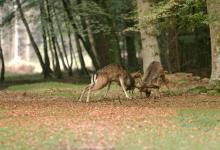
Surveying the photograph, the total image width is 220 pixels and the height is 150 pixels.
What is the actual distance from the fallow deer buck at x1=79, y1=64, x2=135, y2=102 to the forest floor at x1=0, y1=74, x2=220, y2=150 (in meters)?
0.43

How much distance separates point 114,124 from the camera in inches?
495

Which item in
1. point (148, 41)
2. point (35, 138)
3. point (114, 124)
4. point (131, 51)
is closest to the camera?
point (35, 138)

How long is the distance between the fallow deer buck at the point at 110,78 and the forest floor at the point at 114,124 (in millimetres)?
425

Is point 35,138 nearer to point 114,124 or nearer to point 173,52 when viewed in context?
point 114,124

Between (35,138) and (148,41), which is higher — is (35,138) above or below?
below

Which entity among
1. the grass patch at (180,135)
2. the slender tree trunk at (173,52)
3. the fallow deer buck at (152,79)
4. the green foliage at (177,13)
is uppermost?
the green foliage at (177,13)

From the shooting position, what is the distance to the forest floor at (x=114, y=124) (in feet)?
35.6

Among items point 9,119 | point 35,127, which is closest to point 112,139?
point 35,127

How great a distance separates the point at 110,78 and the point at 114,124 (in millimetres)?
5277

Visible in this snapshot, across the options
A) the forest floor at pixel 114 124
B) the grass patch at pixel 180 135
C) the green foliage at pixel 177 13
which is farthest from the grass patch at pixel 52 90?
the grass patch at pixel 180 135

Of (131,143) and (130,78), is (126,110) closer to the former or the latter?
(130,78)

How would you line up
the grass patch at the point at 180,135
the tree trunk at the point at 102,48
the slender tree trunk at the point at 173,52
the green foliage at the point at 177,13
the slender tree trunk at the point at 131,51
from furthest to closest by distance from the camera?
the slender tree trunk at the point at 131,51 → the tree trunk at the point at 102,48 → the slender tree trunk at the point at 173,52 → the green foliage at the point at 177,13 → the grass patch at the point at 180,135

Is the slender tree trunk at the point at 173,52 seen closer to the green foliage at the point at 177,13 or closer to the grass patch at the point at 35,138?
the green foliage at the point at 177,13

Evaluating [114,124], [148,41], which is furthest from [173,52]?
[114,124]
